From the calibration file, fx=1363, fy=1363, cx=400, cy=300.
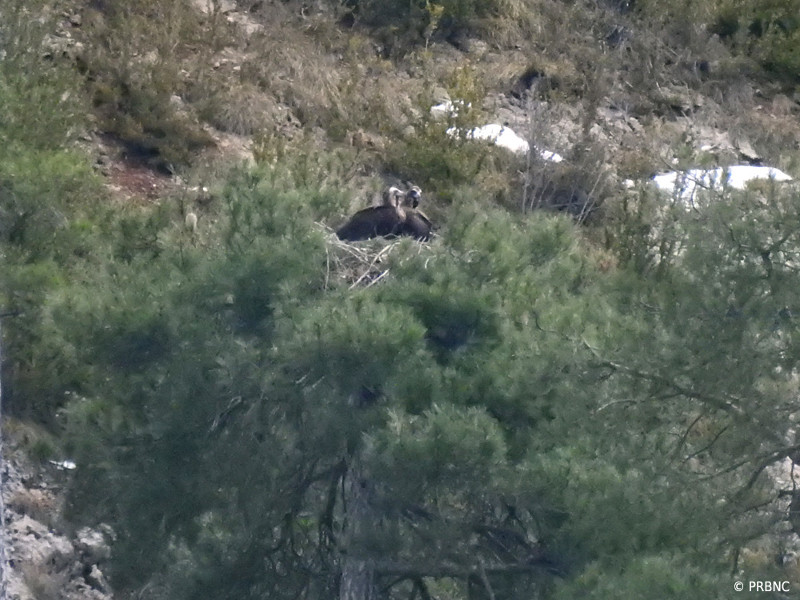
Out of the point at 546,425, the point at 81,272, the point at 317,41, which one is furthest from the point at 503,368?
the point at 317,41

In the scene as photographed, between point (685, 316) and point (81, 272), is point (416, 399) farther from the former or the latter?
point (81, 272)

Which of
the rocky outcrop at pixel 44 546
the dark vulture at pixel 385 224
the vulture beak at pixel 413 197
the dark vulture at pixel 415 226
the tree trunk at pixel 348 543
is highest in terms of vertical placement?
the dark vulture at pixel 385 224

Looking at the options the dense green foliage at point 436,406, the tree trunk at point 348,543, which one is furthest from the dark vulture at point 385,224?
the tree trunk at point 348,543

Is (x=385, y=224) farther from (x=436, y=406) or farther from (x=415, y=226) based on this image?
(x=436, y=406)

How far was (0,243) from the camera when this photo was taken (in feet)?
32.5

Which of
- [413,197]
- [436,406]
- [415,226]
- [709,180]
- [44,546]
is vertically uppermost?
[709,180]

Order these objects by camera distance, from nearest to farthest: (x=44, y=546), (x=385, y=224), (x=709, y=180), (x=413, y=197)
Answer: (x=709, y=180), (x=385, y=224), (x=413, y=197), (x=44, y=546)

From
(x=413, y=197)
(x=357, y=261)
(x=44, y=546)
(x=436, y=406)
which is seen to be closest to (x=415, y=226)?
(x=413, y=197)

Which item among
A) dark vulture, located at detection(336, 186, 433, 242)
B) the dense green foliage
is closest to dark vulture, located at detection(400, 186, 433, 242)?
dark vulture, located at detection(336, 186, 433, 242)

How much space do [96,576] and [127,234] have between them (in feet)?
8.79

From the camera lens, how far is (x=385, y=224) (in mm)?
7816

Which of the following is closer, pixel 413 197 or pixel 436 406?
pixel 436 406

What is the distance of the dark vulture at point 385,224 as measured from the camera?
779cm

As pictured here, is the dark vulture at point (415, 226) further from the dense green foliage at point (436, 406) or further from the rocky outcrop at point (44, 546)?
the rocky outcrop at point (44, 546)
